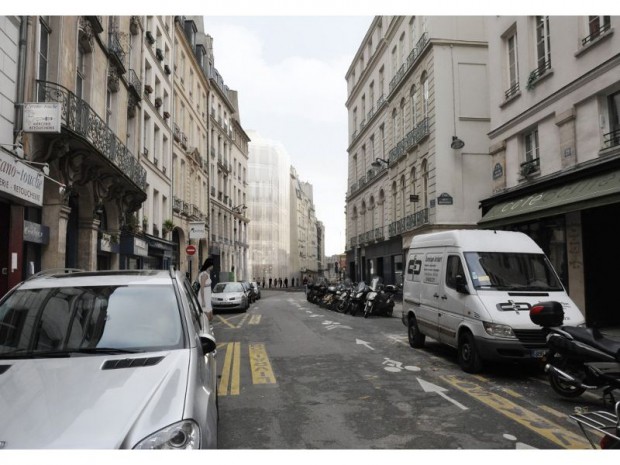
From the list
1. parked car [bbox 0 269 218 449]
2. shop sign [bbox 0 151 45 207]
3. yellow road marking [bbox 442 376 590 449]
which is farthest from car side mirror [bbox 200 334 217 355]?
shop sign [bbox 0 151 45 207]

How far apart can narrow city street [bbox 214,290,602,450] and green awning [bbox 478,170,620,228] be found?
5122 mm

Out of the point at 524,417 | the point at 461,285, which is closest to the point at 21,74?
the point at 461,285

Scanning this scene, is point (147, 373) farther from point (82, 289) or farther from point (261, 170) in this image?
point (261, 170)

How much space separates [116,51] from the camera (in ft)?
59.2

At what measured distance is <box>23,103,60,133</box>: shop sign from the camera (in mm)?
10406

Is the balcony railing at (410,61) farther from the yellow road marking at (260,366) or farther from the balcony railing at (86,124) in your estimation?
the yellow road marking at (260,366)

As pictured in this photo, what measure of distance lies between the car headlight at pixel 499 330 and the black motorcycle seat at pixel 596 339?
3.98ft

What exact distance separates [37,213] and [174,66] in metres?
20.1

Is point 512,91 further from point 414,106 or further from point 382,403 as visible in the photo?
point 382,403

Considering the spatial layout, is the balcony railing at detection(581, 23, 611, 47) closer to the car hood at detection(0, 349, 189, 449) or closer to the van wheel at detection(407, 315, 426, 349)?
the van wheel at detection(407, 315, 426, 349)

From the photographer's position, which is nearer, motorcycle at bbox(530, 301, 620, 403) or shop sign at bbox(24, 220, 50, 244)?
motorcycle at bbox(530, 301, 620, 403)

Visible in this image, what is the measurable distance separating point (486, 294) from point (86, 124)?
443 inches

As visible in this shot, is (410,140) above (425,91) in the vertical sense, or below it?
below

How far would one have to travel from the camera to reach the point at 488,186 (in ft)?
77.0
